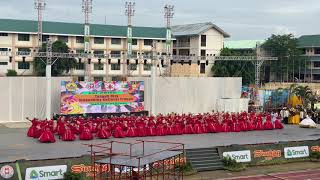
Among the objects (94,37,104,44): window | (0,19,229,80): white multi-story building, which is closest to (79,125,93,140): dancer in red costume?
(0,19,229,80): white multi-story building

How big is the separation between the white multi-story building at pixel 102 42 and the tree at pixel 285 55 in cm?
682

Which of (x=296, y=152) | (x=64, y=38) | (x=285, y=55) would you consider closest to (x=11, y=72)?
(x=64, y=38)

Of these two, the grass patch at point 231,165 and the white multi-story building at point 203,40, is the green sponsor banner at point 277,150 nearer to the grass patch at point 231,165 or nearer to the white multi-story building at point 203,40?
the grass patch at point 231,165

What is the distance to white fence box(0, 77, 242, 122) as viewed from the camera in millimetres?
27859

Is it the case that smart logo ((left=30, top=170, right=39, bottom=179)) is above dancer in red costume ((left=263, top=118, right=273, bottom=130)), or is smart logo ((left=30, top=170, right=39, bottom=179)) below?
below

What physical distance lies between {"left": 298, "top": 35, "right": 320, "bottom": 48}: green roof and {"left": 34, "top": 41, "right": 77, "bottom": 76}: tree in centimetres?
3272

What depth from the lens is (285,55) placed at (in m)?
63.3

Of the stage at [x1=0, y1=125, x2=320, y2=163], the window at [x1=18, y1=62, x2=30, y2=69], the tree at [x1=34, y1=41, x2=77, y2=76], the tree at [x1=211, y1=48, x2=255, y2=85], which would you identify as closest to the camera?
the stage at [x1=0, y1=125, x2=320, y2=163]

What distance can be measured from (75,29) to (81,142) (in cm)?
3414

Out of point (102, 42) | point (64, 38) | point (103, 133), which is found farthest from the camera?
point (102, 42)

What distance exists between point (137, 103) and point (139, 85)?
3.69 ft

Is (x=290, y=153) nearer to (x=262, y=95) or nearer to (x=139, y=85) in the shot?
(x=139, y=85)

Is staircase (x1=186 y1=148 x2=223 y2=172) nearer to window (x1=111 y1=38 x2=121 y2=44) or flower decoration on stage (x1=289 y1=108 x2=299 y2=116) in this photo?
flower decoration on stage (x1=289 y1=108 x2=299 y2=116)

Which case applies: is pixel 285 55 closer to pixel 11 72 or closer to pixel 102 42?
pixel 102 42
